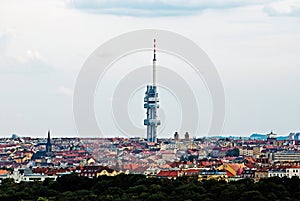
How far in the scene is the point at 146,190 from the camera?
63.9 metres

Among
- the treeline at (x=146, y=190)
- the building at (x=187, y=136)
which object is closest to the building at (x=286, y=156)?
the building at (x=187, y=136)

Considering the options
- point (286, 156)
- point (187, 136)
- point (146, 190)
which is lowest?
point (146, 190)

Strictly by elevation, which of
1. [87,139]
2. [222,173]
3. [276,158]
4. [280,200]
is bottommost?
[280,200]

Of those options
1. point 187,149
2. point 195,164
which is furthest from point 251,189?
point 187,149

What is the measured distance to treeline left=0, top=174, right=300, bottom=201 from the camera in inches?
2280

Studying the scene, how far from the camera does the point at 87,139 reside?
19912 cm

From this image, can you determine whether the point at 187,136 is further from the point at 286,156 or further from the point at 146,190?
the point at 146,190

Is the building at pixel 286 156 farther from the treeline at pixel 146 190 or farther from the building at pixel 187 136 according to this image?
the treeline at pixel 146 190

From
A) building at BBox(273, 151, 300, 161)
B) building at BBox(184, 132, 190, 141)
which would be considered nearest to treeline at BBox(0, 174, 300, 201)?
building at BBox(273, 151, 300, 161)

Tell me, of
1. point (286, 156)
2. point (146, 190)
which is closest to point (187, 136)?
point (286, 156)

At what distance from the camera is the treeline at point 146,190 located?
5791cm

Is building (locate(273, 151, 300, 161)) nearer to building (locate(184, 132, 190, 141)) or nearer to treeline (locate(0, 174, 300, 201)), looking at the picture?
building (locate(184, 132, 190, 141))

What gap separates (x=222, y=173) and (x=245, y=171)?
3838 mm

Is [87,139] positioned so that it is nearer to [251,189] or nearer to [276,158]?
[276,158]
